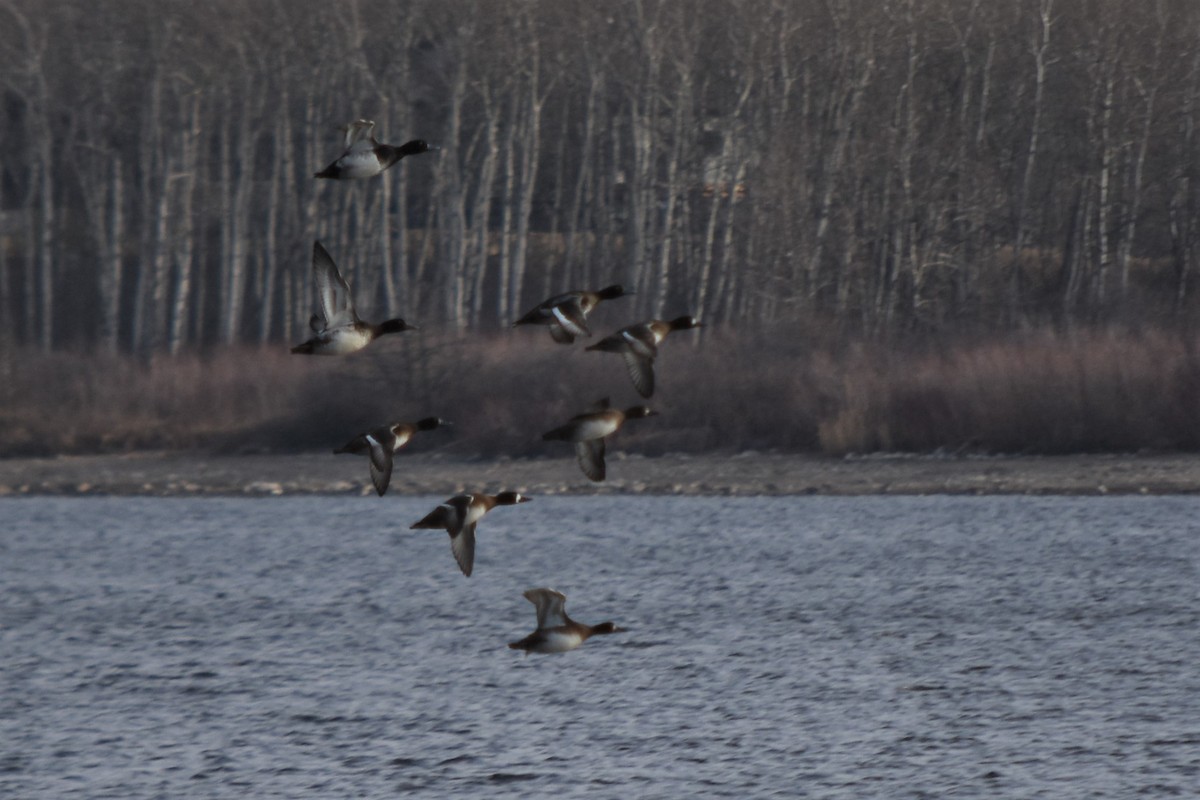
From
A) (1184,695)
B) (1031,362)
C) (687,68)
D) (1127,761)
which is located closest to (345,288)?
(1127,761)

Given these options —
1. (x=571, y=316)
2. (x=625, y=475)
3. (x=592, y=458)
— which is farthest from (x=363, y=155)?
(x=625, y=475)

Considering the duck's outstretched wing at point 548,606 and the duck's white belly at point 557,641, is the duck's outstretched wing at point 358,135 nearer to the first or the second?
the duck's outstretched wing at point 548,606

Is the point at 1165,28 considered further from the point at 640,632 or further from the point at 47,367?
the point at 640,632

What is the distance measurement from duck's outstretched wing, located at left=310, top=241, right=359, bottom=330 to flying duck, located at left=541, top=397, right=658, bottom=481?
2.72 feet

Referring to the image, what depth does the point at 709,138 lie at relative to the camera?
4378cm

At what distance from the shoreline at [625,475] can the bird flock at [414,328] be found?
21889 millimetres

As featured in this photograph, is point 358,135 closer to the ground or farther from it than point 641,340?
farther from it

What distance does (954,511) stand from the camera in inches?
1078

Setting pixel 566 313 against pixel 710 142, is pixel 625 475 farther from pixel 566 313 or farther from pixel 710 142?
pixel 566 313

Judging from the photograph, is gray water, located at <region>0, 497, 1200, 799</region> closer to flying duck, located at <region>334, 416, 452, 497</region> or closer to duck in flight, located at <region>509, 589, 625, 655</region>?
duck in flight, located at <region>509, 589, 625, 655</region>

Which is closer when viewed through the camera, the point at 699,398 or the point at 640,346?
the point at 640,346

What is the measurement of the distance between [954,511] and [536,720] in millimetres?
13904

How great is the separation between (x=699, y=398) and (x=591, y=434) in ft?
78.7

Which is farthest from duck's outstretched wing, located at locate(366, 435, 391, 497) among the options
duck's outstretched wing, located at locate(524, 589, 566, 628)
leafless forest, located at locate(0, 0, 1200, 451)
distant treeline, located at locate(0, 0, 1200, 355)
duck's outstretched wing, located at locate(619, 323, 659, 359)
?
distant treeline, located at locate(0, 0, 1200, 355)
